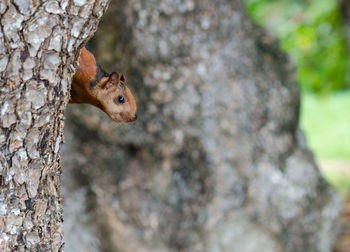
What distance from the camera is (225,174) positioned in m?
2.58

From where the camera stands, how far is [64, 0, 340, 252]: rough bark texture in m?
2.39

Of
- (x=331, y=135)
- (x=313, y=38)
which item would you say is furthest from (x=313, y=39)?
(x=331, y=135)

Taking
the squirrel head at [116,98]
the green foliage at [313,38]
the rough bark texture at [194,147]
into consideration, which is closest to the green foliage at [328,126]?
the green foliage at [313,38]

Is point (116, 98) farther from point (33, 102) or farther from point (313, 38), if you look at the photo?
point (313, 38)

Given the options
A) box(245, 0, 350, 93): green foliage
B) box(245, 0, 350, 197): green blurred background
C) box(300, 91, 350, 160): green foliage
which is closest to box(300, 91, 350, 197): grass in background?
box(300, 91, 350, 160): green foliage

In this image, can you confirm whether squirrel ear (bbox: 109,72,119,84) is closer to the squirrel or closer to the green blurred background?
the squirrel

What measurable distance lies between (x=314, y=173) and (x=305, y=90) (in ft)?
18.2

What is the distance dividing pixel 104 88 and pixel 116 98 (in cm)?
3

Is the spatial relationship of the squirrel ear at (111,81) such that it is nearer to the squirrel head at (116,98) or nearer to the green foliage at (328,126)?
the squirrel head at (116,98)

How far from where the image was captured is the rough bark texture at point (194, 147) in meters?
2.39

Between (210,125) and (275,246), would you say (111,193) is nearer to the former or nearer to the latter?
(210,125)

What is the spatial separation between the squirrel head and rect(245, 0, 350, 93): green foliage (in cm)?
748

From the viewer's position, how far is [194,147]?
2.53 meters

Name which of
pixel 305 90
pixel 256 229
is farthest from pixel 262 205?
pixel 305 90
